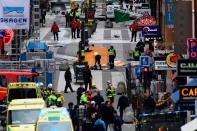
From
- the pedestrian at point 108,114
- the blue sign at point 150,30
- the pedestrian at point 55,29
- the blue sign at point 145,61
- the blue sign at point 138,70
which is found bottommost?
the pedestrian at point 108,114

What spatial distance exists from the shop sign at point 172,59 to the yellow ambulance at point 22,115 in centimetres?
680

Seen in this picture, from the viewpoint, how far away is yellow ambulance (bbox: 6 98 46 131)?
982 inches

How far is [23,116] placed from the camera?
25297 millimetres

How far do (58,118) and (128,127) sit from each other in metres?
6.46

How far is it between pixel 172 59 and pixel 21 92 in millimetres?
6372

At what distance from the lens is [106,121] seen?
2686 centimetres

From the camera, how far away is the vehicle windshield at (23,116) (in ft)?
82.6

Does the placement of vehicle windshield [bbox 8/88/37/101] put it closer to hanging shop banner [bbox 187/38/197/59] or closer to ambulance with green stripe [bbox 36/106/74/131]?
ambulance with green stripe [bbox 36/106/74/131]

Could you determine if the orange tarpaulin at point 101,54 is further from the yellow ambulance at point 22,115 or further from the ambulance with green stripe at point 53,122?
the ambulance with green stripe at point 53,122

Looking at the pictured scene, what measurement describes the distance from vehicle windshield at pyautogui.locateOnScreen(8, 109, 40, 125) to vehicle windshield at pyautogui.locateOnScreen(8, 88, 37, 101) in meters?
4.98

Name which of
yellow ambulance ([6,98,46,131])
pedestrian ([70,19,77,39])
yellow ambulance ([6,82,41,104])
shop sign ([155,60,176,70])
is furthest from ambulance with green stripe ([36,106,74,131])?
pedestrian ([70,19,77,39])

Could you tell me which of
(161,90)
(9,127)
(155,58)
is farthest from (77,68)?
(9,127)

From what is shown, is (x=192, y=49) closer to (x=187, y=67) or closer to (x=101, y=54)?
(x=187, y=67)

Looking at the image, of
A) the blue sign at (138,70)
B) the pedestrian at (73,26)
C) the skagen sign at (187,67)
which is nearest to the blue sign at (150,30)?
the blue sign at (138,70)
